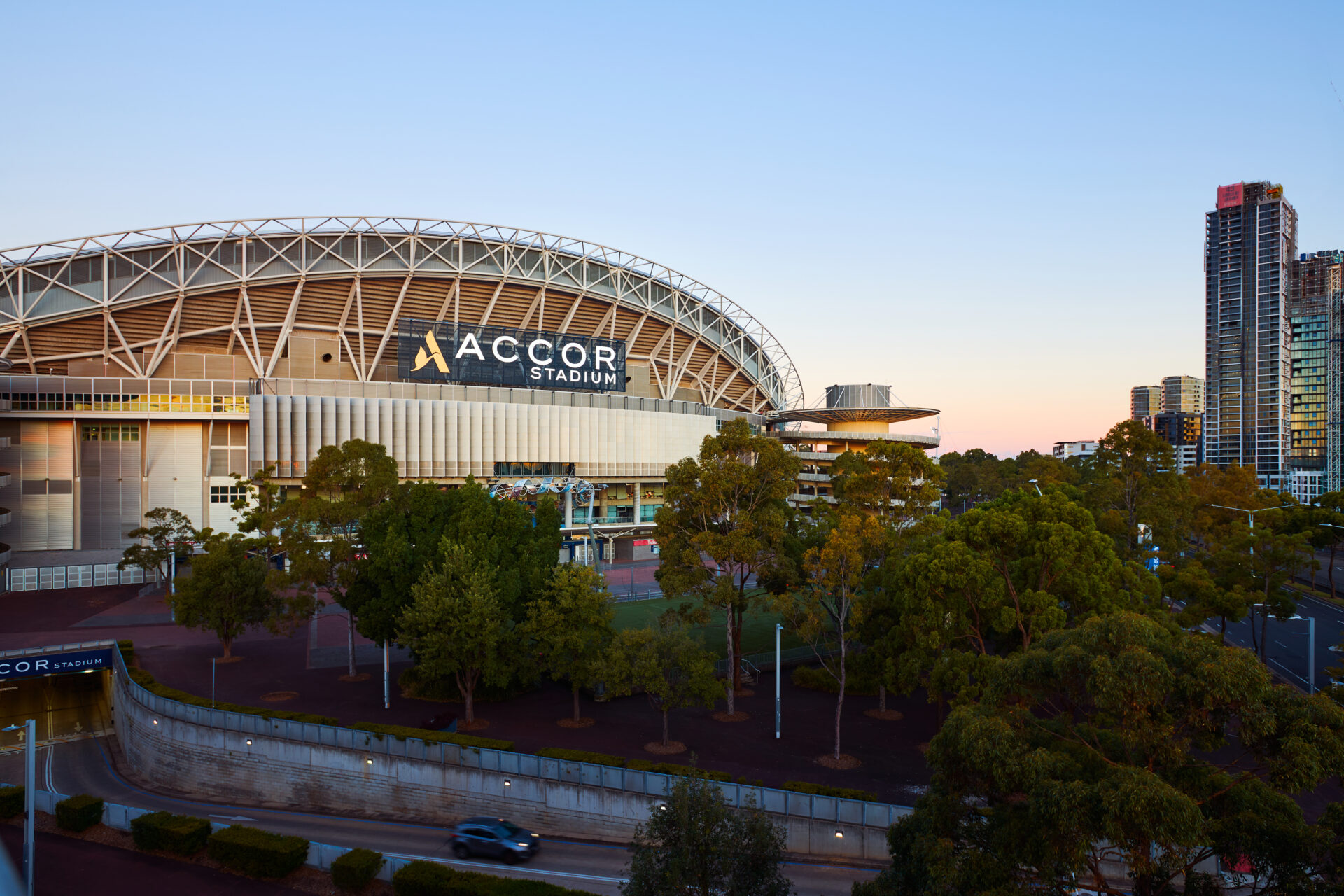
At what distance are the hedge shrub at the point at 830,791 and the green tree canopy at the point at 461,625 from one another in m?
13.8

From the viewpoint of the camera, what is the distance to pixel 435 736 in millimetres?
30344

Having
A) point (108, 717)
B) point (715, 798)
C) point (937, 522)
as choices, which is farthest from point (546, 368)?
point (715, 798)

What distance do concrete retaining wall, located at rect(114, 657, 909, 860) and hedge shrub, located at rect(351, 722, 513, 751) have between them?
28 centimetres

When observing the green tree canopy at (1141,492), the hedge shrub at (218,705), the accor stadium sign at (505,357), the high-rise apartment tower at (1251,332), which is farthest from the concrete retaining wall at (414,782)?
the high-rise apartment tower at (1251,332)

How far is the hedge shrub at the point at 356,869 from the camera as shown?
2221 cm

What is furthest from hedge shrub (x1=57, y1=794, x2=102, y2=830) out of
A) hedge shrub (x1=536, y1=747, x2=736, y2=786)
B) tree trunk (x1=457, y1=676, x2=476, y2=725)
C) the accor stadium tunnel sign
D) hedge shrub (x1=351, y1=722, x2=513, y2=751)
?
the accor stadium tunnel sign

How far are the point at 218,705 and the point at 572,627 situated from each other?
16222 mm

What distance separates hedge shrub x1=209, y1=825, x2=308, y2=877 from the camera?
23.2m

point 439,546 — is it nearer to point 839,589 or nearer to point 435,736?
point 435,736

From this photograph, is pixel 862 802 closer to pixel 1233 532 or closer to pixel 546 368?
pixel 1233 532

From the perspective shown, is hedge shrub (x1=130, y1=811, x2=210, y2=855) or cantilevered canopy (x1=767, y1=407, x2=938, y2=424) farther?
cantilevered canopy (x1=767, y1=407, x2=938, y2=424)

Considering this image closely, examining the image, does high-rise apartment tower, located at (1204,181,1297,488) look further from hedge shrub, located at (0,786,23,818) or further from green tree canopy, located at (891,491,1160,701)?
hedge shrub, located at (0,786,23,818)

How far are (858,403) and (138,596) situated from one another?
8262cm

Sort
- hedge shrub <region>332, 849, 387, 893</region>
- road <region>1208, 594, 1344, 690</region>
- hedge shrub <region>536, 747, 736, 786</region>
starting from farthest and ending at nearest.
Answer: road <region>1208, 594, 1344, 690</region> < hedge shrub <region>536, 747, 736, 786</region> < hedge shrub <region>332, 849, 387, 893</region>
